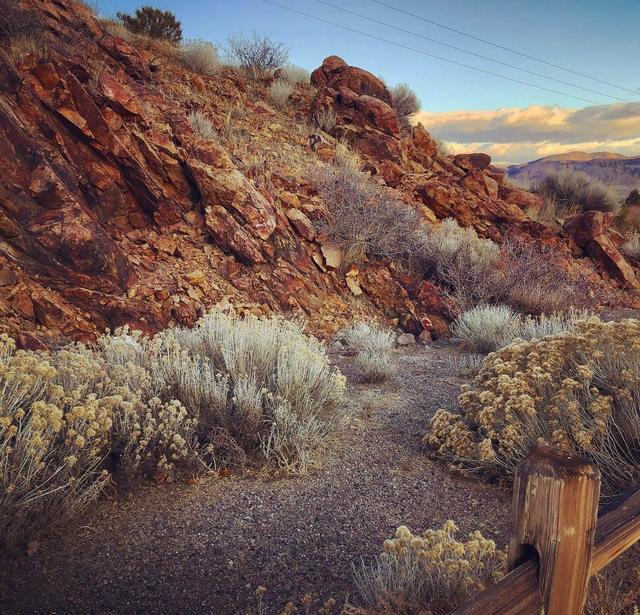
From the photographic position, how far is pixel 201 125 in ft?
30.1

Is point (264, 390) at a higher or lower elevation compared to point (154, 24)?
lower

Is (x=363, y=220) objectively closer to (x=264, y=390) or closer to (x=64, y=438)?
(x=264, y=390)

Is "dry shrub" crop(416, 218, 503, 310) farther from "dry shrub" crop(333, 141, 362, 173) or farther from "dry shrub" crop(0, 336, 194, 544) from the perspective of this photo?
"dry shrub" crop(0, 336, 194, 544)

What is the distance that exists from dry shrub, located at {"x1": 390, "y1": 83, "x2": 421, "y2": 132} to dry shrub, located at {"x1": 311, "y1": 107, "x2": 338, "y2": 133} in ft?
11.8

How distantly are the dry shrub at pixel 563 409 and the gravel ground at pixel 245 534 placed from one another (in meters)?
0.28

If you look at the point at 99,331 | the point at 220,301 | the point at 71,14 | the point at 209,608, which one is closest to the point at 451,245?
the point at 220,301

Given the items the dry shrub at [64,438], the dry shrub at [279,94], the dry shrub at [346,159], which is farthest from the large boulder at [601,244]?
the dry shrub at [64,438]

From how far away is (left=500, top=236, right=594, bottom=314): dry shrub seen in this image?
27.3 feet

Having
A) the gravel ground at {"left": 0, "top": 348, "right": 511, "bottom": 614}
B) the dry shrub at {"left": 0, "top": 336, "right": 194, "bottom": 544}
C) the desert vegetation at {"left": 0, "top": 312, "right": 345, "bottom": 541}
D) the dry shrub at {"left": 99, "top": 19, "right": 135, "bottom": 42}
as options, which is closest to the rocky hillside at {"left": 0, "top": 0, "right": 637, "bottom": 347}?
the desert vegetation at {"left": 0, "top": 312, "right": 345, "bottom": 541}

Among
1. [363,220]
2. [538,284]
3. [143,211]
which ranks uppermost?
[363,220]

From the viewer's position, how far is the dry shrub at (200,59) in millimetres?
12836

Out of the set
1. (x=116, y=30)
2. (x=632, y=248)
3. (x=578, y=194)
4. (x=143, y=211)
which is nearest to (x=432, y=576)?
(x=143, y=211)

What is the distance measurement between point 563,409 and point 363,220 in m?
5.94

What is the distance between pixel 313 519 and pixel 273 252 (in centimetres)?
530
